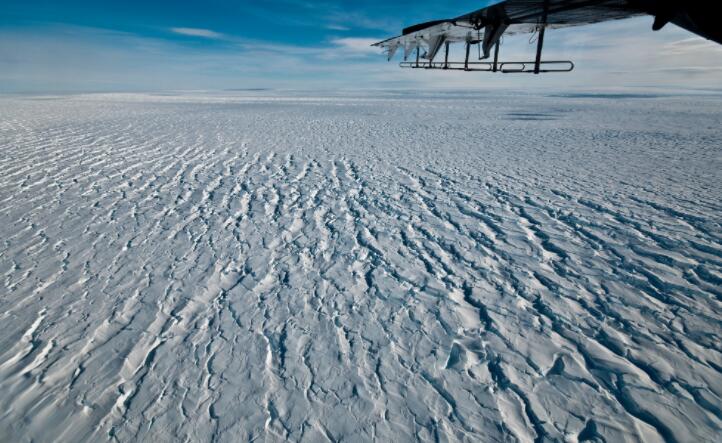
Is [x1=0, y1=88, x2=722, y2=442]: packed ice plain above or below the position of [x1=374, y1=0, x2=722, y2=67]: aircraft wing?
below

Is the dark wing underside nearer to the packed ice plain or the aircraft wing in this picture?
the aircraft wing

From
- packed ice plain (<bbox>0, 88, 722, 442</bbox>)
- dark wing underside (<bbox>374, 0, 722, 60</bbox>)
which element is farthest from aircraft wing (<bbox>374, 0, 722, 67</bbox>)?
packed ice plain (<bbox>0, 88, 722, 442</bbox>)

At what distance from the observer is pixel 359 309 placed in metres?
3.48

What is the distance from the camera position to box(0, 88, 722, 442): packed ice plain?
2395 millimetres

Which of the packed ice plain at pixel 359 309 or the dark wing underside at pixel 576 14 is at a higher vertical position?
the dark wing underside at pixel 576 14

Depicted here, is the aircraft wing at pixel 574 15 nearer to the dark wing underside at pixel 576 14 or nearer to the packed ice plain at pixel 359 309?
the dark wing underside at pixel 576 14

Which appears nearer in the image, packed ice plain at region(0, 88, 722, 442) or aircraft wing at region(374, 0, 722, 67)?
packed ice plain at region(0, 88, 722, 442)

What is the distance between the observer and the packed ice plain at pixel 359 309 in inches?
94.3

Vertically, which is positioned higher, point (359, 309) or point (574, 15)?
point (574, 15)

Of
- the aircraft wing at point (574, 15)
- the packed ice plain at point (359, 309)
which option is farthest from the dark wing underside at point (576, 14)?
the packed ice plain at point (359, 309)

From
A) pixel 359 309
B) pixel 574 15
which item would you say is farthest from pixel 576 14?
pixel 359 309

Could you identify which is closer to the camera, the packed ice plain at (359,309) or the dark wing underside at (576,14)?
→ the packed ice plain at (359,309)

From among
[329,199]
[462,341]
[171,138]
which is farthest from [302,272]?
[171,138]

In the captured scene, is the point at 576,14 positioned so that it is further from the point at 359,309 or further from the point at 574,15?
the point at 359,309
